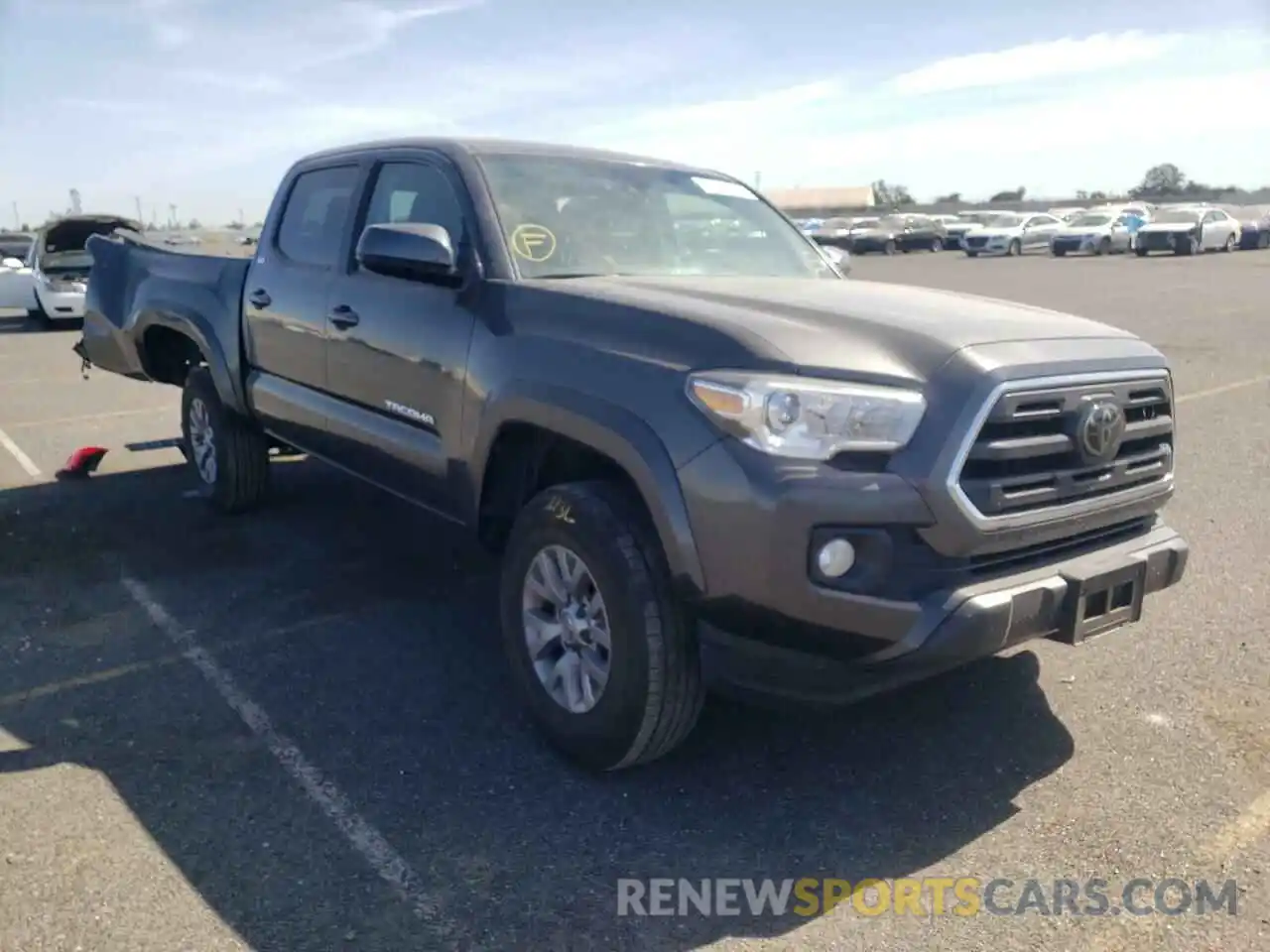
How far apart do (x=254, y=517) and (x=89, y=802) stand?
10.5 feet

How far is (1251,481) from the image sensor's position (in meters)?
6.77

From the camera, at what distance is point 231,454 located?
20.2 ft

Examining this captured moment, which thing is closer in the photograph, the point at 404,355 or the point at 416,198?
the point at 404,355

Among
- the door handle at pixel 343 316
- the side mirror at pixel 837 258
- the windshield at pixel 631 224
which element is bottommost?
the door handle at pixel 343 316

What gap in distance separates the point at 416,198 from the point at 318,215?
926 millimetres

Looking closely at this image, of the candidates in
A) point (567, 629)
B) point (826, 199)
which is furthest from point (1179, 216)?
point (826, 199)

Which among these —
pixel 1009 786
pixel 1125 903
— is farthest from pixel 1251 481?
pixel 1125 903

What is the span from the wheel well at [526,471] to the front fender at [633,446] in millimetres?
86

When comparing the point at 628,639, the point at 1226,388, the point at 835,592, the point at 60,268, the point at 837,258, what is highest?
the point at 837,258

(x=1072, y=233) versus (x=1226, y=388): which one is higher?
(x=1072, y=233)

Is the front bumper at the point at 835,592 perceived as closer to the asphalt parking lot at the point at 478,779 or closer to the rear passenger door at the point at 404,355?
the asphalt parking lot at the point at 478,779

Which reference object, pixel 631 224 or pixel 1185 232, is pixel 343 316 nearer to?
pixel 631 224

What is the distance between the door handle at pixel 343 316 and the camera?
463cm

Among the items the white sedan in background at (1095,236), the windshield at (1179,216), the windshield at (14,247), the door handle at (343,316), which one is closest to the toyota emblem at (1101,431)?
the door handle at (343,316)
